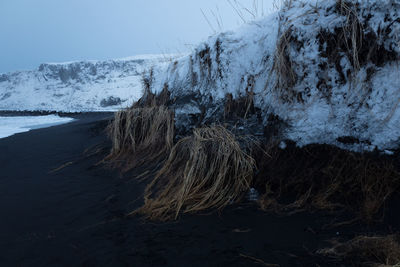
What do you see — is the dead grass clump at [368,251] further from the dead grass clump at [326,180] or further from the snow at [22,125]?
the snow at [22,125]

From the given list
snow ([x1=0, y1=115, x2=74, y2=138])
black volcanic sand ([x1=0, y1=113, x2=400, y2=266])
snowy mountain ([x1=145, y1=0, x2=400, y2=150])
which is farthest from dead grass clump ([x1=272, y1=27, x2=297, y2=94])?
snow ([x1=0, y1=115, x2=74, y2=138])

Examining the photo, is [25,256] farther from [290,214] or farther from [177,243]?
[290,214]

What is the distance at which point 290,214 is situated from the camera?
1515mm

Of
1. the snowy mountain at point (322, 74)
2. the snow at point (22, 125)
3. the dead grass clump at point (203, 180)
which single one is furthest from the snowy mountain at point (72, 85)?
the dead grass clump at point (203, 180)

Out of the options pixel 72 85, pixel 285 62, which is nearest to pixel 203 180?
pixel 285 62

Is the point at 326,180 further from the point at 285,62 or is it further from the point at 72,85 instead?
the point at 72,85

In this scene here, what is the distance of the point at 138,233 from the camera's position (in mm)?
1450

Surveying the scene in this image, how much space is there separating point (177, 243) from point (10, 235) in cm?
112

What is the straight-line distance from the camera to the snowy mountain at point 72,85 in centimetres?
3378

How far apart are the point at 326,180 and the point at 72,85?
48090 mm

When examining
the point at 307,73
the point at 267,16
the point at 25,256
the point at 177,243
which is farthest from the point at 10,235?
the point at 267,16

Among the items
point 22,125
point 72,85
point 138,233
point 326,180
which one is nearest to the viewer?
point 138,233

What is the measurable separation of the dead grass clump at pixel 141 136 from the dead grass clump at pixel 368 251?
186cm

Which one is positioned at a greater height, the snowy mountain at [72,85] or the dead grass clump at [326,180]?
the snowy mountain at [72,85]
